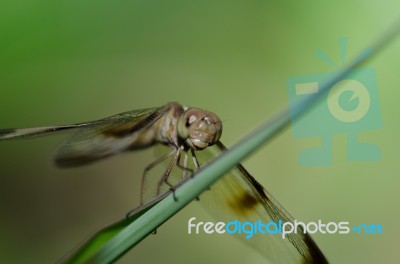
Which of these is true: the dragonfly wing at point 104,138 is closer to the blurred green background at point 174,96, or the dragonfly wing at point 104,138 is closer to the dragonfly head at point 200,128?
the dragonfly head at point 200,128

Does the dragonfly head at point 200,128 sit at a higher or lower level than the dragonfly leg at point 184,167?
higher

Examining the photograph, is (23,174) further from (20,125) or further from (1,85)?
(1,85)

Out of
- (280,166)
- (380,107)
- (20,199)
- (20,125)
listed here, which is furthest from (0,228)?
(380,107)

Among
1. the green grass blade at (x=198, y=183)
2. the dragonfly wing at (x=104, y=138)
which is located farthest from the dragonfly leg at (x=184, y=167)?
the green grass blade at (x=198, y=183)
